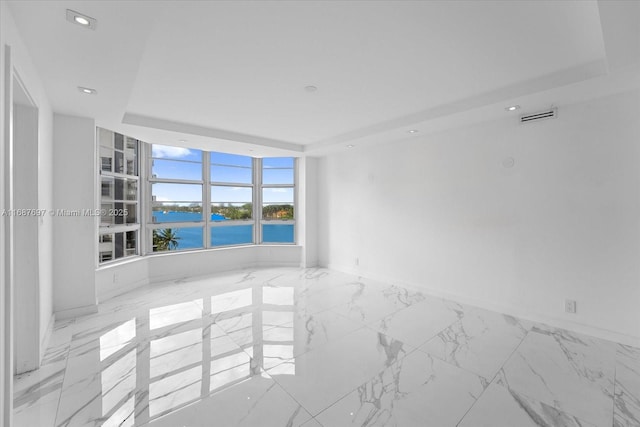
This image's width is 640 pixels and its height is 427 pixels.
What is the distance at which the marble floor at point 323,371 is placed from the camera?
185 cm

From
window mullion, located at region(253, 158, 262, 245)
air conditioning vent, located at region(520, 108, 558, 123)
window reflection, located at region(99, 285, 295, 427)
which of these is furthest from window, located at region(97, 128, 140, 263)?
air conditioning vent, located at region(520, 108, 558, 123)

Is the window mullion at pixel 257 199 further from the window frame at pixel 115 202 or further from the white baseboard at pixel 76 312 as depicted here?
the white baseboard at pixel 76 312

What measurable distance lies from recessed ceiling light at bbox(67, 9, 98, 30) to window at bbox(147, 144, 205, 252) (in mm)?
3715

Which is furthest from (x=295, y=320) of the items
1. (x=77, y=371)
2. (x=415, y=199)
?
(x=415, y=199)

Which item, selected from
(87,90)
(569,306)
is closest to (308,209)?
(87,90)

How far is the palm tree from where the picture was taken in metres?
5.19

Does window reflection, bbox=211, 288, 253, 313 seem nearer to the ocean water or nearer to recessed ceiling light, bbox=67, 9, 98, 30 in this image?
the ocean water

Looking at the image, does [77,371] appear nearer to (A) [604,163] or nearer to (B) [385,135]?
(B) [385,135]

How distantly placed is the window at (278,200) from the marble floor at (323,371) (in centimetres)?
280

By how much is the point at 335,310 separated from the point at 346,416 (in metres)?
1.85

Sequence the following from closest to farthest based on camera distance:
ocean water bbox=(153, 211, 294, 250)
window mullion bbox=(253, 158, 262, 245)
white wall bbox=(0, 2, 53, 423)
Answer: white wall bbox=(0, 2, 53, 423) < ocean water bbox=(153, 211, 294, 250) < window mullion bbox=(253, 158, 262, 245)

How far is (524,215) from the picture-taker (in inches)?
133

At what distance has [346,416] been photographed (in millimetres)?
1829

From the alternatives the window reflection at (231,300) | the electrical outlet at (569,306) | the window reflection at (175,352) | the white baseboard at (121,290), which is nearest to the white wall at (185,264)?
the white baseboard at (121,290)
